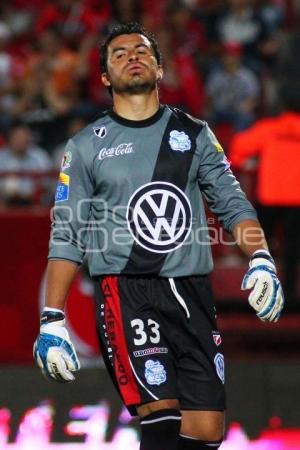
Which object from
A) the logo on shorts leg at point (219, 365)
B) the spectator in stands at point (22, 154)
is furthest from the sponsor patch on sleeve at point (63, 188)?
the spectator in stands at point (22, 154)

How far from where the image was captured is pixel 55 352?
4.58 m

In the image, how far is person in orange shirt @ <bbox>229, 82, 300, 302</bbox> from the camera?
27.4 feet

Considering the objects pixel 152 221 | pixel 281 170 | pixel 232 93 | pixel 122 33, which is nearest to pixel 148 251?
pixel 152 221

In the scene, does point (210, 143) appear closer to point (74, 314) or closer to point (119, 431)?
point (119, 431)

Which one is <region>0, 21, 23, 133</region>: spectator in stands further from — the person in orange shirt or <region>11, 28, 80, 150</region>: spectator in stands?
the person in orange shirt

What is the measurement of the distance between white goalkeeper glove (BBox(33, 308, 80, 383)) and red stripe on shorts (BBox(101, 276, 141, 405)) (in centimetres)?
22

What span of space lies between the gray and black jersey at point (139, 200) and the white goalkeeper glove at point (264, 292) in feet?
1.09

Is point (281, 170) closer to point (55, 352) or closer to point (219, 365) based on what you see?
point (219, 365)

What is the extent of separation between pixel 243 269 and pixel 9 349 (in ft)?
6.29

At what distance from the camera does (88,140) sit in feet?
15.9

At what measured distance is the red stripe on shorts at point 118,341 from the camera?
474cm

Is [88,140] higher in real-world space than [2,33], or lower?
lower

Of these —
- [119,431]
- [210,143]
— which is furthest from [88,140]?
[119,431]

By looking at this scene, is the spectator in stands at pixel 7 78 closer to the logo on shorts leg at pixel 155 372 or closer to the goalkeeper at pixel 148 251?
the goalkeeper at pixel 148 251
